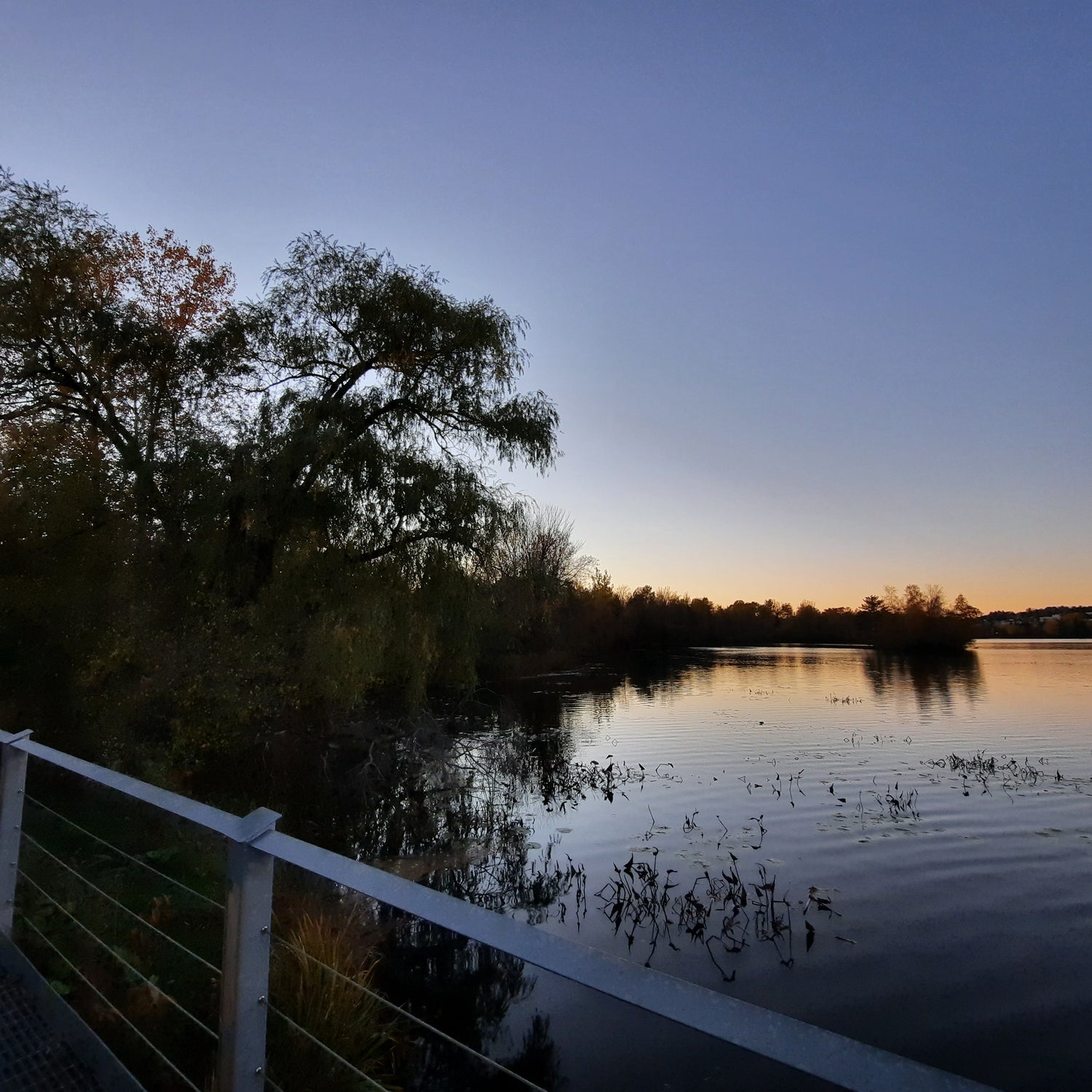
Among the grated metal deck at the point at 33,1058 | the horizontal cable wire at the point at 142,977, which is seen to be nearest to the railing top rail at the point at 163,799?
the horizontal cable wire at the point at 142,977

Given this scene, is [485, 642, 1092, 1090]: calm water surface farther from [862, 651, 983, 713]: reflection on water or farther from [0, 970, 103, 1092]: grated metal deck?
[862, 651, 983, 713]: reflection on water

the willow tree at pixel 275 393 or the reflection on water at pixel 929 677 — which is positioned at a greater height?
the willow tree at pixel 275 393

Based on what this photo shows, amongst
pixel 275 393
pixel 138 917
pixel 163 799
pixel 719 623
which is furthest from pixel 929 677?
pixel 719 623

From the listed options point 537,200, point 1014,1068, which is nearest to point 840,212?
point 537,200

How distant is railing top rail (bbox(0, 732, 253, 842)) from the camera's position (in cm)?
185

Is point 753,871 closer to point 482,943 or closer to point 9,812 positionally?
point 9,812

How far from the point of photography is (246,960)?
6.10 ft

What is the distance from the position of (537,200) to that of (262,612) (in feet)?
34.9

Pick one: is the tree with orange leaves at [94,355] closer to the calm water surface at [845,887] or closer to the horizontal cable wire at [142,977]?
the calm water surface at [845,887]

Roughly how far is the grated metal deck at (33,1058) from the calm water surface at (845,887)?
12.9 feet

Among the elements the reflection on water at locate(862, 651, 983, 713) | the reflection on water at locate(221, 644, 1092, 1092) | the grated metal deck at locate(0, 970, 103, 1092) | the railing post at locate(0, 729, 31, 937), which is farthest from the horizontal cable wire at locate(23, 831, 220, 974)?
the reflection on water at locate(862, 651, 983, 713)

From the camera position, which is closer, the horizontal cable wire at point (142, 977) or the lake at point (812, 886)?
the horizontal cable wire at point (142, 977)

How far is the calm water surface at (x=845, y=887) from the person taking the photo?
244 inches

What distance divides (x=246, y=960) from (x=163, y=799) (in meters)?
0.60
